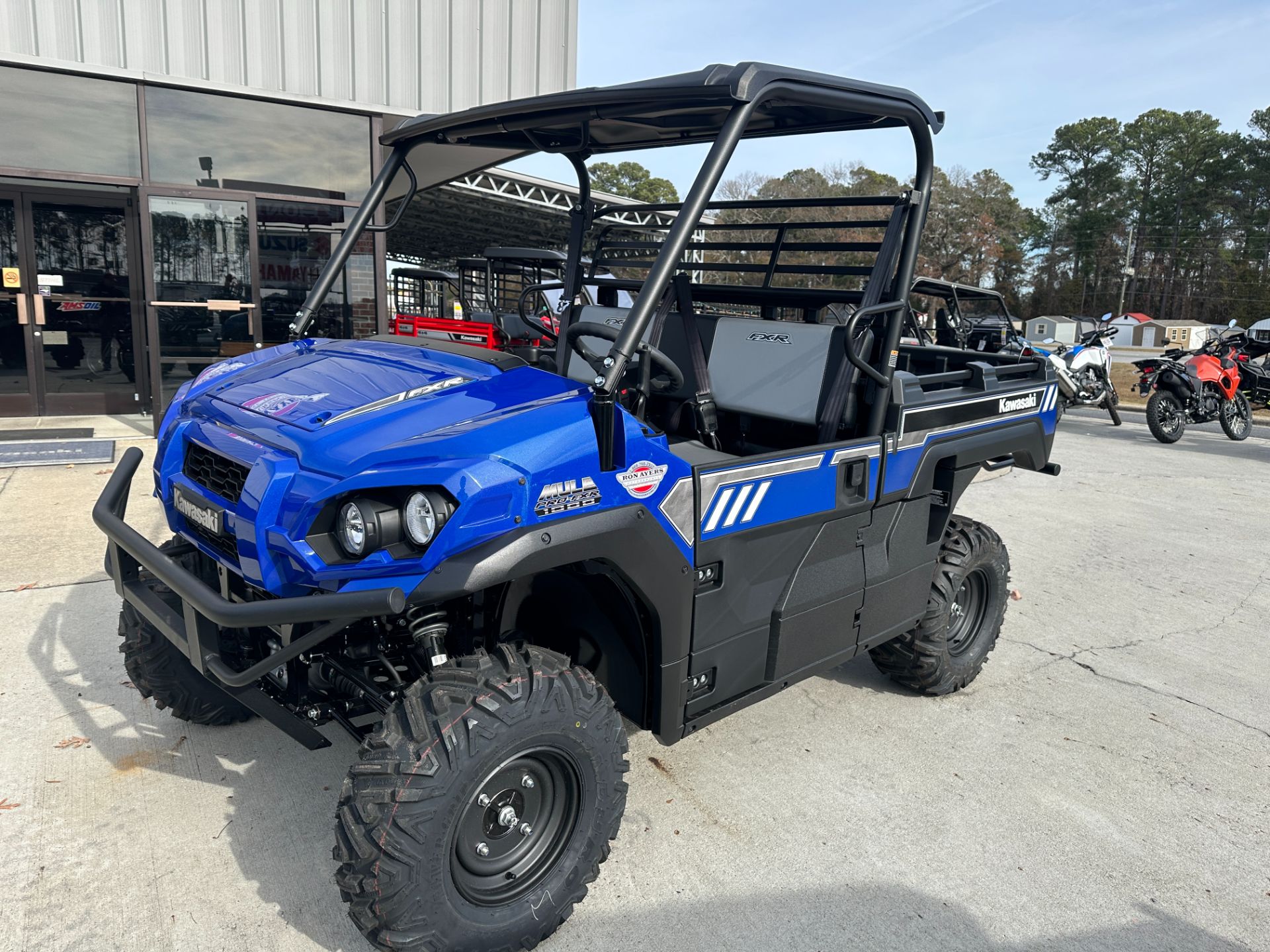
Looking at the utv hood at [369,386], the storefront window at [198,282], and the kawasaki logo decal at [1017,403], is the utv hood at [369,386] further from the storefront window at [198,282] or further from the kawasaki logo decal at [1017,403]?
the storefront window at [198,282]

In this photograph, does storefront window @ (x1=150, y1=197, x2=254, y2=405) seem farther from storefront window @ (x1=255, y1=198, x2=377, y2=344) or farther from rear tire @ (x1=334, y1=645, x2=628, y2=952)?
rear tire @ (x1=334, y1=645, x2=628, y2=952)

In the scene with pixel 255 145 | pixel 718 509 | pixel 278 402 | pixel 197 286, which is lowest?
pixel 718 509

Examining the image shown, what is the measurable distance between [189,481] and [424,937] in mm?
1369

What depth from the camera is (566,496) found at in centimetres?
216

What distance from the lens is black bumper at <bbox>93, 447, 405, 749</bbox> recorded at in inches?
75.0

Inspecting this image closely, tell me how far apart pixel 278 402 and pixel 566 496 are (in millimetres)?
923

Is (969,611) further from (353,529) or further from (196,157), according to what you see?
(196,157)

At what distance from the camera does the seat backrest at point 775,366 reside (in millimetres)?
3012

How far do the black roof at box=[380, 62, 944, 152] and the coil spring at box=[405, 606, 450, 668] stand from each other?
1459 millimetres

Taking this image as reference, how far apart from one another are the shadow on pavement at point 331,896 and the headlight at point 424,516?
1094 millimetres

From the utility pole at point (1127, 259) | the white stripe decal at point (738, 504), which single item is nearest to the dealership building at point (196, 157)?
the white stripe decal at point (738, 504)

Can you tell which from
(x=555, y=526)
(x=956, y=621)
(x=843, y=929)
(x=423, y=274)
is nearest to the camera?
(x=555, y=526)

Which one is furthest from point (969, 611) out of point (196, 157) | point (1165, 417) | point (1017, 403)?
point (1165, 417)

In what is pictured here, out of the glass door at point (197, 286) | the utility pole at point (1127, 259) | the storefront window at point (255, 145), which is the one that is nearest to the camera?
the storefront window at point (255, 145)
